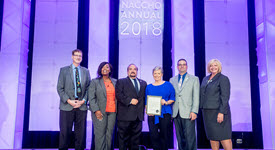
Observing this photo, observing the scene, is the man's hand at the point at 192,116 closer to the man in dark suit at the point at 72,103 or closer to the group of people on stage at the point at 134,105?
the group of people on stage at the point at 134,105

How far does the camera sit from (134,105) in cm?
342

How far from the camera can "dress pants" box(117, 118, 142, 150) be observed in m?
3.42

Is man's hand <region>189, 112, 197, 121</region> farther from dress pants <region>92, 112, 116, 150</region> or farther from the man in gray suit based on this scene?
dress pants <region>92, 112, 116, 150</region>

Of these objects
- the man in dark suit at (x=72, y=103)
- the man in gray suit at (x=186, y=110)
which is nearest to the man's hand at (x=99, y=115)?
the man in dark suit at (x=72, y=103)

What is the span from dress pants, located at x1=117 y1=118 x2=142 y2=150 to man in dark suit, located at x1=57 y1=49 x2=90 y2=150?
583 mm

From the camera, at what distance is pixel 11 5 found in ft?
15.8

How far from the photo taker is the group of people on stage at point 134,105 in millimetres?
3342

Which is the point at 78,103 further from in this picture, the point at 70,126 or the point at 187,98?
the point at 187,98

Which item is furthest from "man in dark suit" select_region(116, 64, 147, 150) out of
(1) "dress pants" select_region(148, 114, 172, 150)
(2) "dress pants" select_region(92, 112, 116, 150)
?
(1) "dress pants" select_region(148, 114, 172, 150)

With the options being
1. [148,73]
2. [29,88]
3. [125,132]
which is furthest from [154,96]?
[29,88]

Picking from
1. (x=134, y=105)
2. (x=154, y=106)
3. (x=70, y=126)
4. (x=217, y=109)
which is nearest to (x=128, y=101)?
(x=134, y=105)

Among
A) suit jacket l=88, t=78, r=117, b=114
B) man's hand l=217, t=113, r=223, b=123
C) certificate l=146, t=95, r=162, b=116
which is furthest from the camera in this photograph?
suit jacket l=88, t=78, r=117, b=114

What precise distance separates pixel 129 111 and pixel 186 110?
2.81 ft

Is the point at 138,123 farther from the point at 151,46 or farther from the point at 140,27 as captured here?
the point at 140,27
